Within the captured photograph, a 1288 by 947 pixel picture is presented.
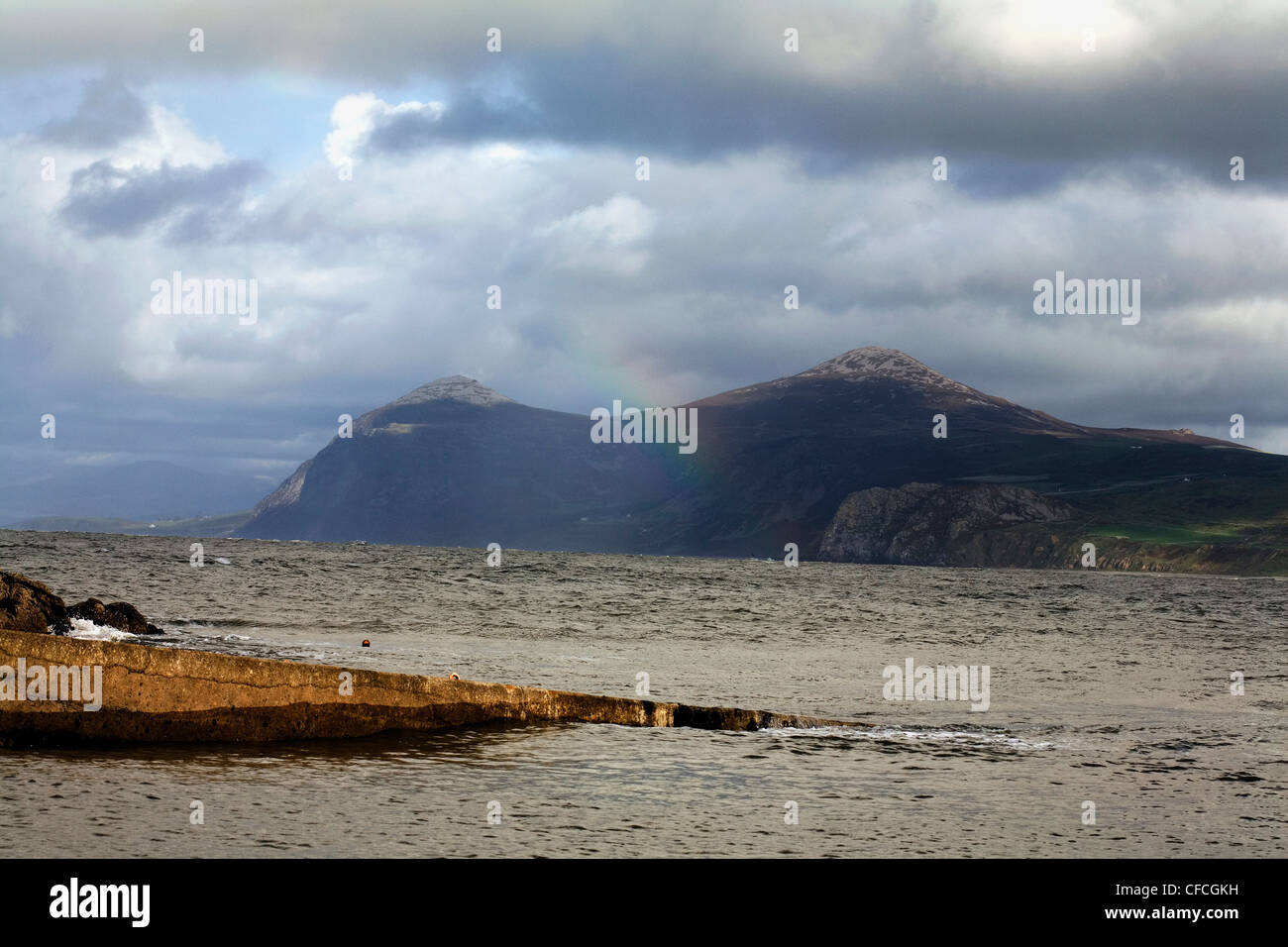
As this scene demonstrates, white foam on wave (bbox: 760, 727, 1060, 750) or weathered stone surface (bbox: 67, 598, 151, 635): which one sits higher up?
weathered stone surface (bbox: 67, 598, 151, 635)

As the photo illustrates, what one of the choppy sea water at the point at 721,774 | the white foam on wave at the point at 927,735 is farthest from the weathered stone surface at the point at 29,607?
the white foam on wave at the point at 927,735

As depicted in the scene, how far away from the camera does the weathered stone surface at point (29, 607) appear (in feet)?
88.9

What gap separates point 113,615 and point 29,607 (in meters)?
4.75

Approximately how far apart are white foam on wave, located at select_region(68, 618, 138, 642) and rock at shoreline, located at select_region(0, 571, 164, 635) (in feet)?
0.71

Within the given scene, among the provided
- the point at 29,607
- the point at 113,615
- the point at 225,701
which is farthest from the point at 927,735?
the point at 113,615

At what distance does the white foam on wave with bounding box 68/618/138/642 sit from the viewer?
30.0 m

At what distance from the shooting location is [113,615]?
108ft

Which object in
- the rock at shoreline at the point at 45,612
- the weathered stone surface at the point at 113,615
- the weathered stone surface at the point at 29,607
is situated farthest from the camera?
the weathered stone surface at the point at 113,615

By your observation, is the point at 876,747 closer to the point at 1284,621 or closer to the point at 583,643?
the point at 583,643

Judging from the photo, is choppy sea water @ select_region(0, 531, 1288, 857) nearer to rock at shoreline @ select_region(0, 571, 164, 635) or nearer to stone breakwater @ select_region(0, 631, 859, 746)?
stone breakwater @ select_region(0, 631, 859, 746)

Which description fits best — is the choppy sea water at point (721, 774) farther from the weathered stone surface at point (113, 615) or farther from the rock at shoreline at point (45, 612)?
the rock at shoreline at point (45, 612)

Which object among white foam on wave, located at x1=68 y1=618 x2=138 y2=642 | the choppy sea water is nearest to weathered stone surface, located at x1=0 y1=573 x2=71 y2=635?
white foam on wave, located at x1=68 y1=618 x2=138 y2=642

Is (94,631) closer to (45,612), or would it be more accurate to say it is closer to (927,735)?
(45,612)
